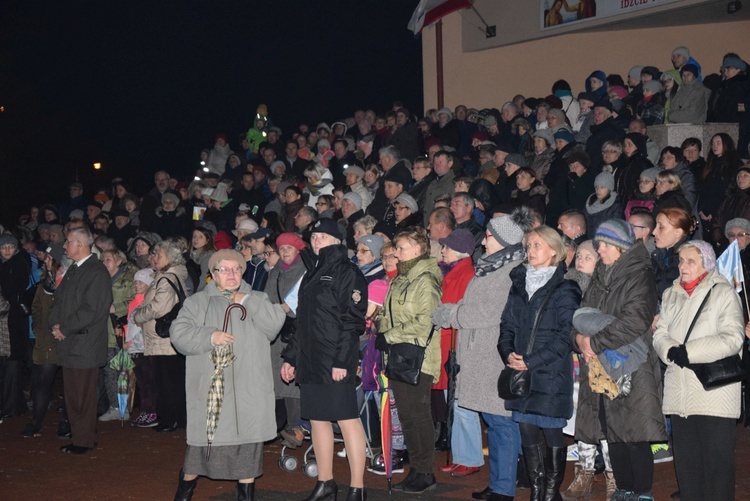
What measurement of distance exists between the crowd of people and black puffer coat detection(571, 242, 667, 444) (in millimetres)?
13

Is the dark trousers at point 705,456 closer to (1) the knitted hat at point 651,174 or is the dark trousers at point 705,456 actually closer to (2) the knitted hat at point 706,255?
(2) the knitted hat at point 706,255

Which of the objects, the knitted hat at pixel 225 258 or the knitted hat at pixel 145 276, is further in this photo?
the knitted hat at pixel 145 276

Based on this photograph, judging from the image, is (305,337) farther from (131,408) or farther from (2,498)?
(131,408)

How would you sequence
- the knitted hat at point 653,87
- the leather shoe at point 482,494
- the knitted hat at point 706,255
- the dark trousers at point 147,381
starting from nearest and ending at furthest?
1. the knitted hat at point 706,255
2. the leather shoe at point 482,494
3. the dark trousers at point 147,381
4. the knitted hat at point 653,87

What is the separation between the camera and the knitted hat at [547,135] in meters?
12.8

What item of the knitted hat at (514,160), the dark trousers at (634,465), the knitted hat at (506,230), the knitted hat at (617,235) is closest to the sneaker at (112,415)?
the knitted hat at (506,230)

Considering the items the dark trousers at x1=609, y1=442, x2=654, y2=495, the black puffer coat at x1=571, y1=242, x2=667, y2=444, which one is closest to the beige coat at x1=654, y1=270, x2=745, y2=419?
the black puffer coat at x1=571, y1=242, x2=667, y2=444

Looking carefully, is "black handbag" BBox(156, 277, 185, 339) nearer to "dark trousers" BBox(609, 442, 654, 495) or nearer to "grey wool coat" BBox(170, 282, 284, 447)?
"grey wool coat" BBox(170, 282, 284, 447)

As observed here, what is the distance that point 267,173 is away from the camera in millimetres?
17359

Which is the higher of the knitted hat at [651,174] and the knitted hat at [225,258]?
the knitted hat at [651,174]

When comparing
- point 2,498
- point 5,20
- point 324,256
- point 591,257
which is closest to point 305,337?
point 324,256

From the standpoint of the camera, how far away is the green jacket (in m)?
7.01

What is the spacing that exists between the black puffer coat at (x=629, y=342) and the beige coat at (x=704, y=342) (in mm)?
121

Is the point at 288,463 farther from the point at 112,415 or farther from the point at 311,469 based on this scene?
the point at 112,415
